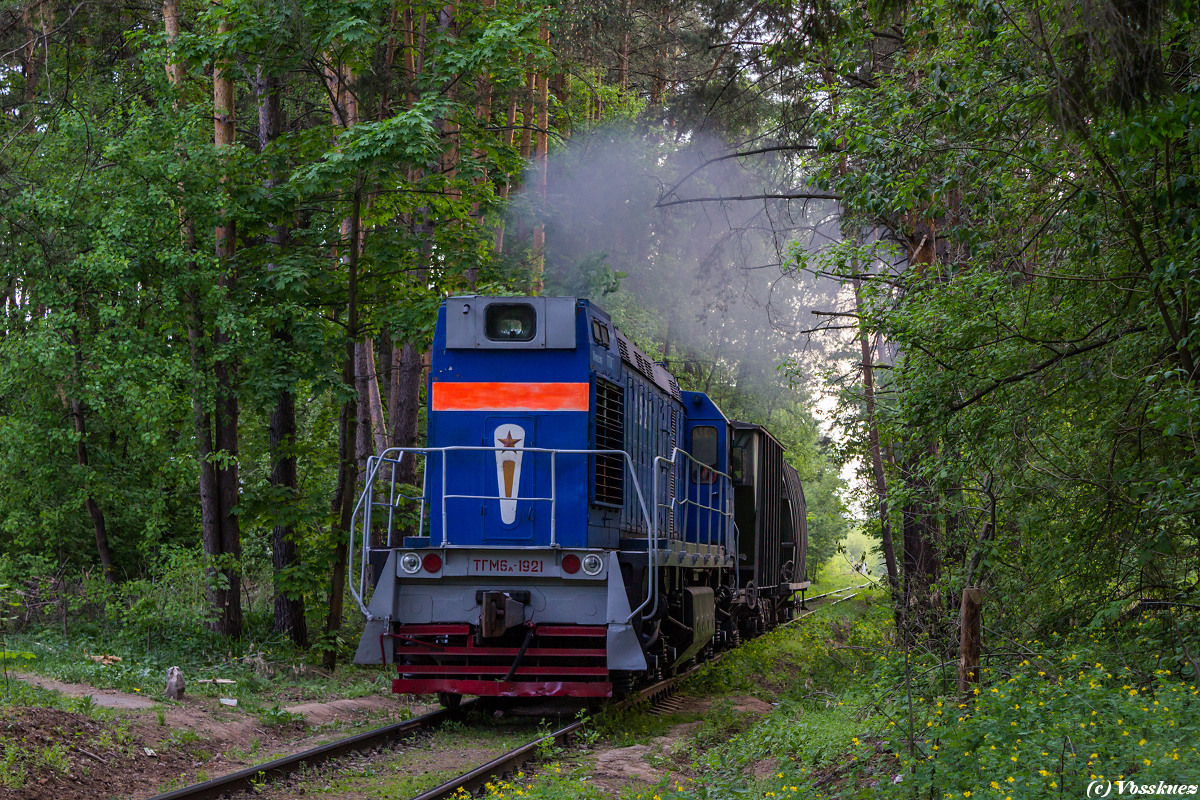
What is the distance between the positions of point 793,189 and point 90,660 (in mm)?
13415

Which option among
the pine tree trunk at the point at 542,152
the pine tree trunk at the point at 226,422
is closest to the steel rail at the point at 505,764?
the pine tree trunk at the point at 226,422

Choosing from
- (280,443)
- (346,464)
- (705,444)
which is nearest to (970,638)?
(705,444)

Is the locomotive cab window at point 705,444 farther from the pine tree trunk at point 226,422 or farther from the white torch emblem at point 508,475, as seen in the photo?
the pine tree trunk at point 226,422

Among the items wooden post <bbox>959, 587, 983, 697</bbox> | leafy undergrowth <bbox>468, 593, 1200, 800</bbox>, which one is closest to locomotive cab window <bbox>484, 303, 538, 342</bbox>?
leafy undergrowth <bbox>468, 593, 1200, 800</bbox>

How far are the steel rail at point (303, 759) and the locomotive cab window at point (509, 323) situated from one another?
3.60m

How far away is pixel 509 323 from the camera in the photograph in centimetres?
959

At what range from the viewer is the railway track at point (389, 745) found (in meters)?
6.34

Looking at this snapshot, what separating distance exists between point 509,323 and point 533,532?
201 cm

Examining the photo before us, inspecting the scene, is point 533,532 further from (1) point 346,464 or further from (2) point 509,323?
(1) point 346,464

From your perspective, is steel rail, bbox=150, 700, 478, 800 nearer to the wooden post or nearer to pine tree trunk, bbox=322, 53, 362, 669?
pine tree trunk, bbox=322, 53, 362, 669

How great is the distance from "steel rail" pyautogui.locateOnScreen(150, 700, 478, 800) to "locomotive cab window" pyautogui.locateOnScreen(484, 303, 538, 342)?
3600mm

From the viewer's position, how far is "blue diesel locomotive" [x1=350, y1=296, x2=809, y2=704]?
8.78 m

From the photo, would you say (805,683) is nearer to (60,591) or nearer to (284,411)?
(284,411)

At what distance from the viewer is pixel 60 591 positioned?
13938 millimetres
